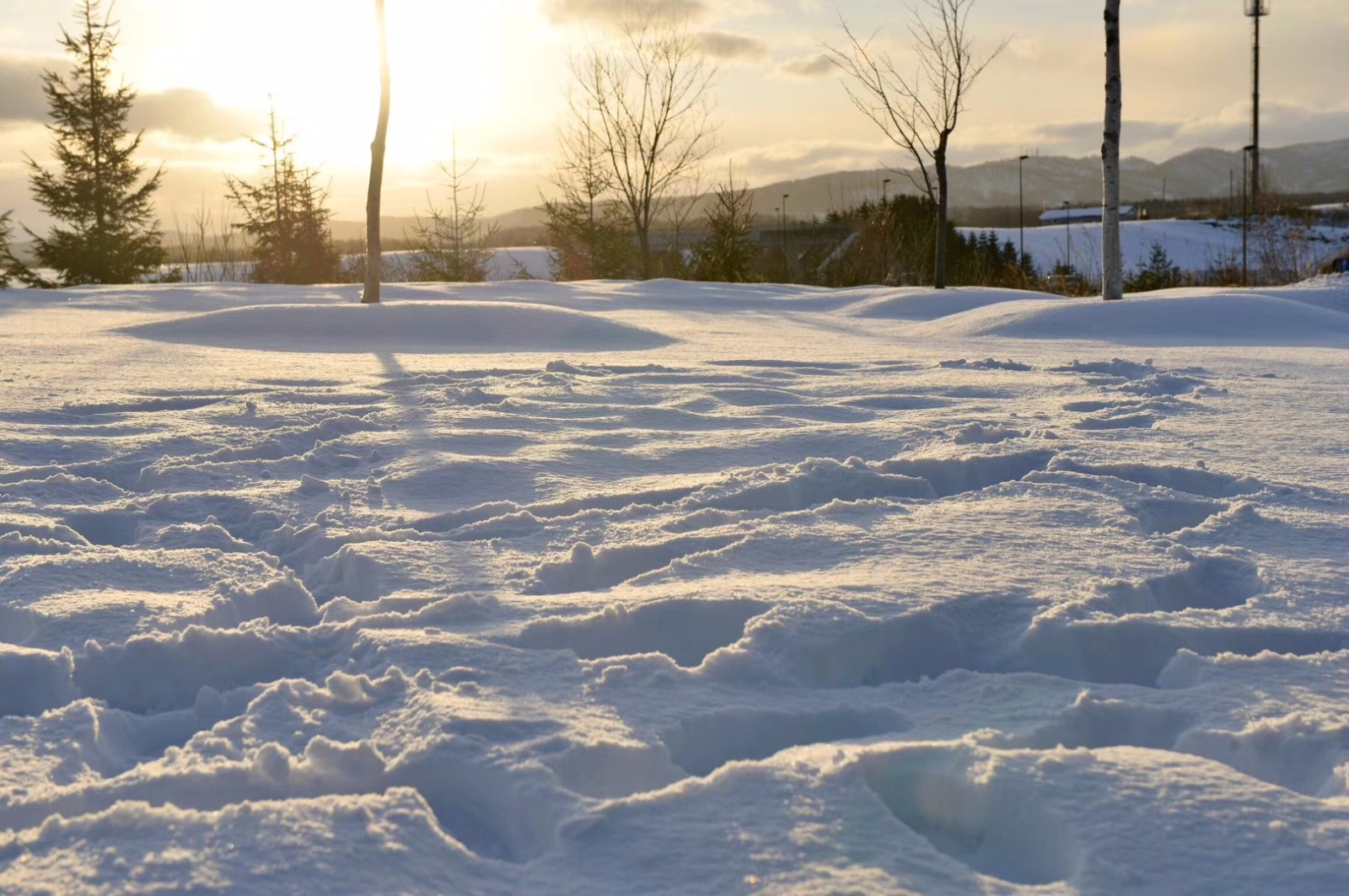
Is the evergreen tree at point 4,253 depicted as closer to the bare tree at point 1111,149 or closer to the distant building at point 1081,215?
the bare tree at point 1111,149

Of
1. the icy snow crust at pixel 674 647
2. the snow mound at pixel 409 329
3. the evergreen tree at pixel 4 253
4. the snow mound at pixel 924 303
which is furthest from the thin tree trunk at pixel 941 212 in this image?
the evergreen tree at pixel 4 253

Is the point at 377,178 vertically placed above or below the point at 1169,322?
above

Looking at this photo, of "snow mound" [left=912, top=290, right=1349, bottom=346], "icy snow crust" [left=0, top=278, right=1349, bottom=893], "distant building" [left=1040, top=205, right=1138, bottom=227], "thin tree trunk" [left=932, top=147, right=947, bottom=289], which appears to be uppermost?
"distant building" [left=1040, top=205, right=1138, bottom=227]

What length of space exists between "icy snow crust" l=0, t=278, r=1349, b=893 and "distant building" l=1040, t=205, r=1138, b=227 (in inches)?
2203

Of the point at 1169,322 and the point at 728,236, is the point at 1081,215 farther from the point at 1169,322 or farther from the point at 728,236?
the point at 1169,322

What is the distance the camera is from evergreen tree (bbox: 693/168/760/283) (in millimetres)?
18391

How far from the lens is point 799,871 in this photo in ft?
4.02

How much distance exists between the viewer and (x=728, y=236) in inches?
→ 730

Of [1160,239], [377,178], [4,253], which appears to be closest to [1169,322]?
[377,178]

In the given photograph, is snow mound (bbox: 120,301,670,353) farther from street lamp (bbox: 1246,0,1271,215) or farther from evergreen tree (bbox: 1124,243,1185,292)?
street lamp (bbox: 1246,0,1271,215)

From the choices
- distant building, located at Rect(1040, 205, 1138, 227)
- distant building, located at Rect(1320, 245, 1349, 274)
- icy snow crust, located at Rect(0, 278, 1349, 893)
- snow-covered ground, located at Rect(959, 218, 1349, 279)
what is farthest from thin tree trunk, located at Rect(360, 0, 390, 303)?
distant building, located at Rect(1040, 205, 1138, 227)

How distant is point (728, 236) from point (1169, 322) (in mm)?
11245

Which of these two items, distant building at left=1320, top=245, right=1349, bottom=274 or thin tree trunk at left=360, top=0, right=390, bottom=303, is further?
distant building at left=1320, top=245, right=1349, bottom=274

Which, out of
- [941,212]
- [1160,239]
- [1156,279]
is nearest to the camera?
[941,212]
